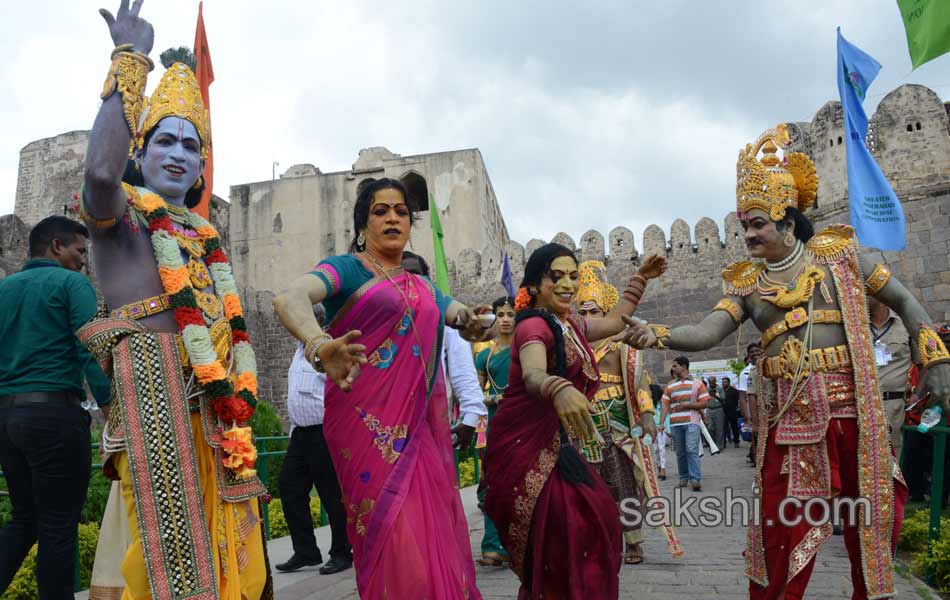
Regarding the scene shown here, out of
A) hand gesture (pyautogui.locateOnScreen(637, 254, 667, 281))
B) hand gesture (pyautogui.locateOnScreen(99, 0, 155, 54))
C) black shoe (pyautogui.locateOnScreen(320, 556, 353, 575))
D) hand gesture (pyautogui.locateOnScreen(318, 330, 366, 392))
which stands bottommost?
black shoe (pyautogui.locateOnScreen(320, 556, 353, 575))

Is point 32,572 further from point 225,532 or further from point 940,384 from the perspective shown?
point 940,384

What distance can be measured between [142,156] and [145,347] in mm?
874

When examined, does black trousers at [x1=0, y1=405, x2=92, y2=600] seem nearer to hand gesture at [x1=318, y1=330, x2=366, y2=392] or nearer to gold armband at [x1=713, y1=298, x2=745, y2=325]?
hand gesture at [x1=318, y1=330, x2=366, y2=392]

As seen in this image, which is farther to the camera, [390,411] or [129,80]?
[390,411]

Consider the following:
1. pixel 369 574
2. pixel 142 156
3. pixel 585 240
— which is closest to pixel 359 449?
pixel 369 574

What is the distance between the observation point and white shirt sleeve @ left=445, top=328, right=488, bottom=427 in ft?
14.3

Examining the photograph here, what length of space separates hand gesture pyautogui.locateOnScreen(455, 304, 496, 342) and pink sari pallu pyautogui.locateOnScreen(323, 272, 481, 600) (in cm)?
10

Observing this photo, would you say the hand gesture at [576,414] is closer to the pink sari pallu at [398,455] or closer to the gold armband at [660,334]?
the pink sari pallu at [398,455]

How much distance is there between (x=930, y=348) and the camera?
3.55 meters

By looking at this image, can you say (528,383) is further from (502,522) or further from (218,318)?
(218,318)

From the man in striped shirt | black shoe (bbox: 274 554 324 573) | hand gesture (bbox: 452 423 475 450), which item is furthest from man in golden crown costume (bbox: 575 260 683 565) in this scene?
the man in striped shirt

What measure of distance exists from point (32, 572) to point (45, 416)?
1994mm

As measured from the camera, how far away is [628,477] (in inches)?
229

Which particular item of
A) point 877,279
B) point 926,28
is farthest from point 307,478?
point 926,28
